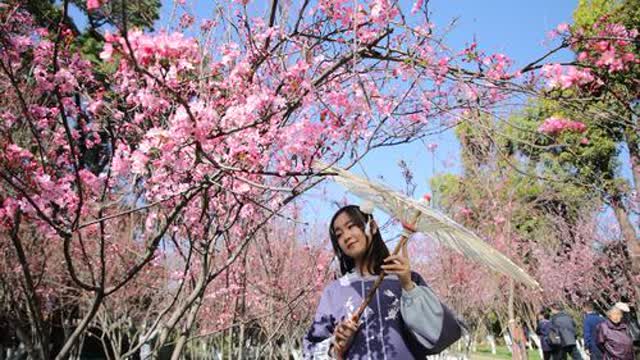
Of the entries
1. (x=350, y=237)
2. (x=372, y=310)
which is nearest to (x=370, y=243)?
(x=350, y=237)

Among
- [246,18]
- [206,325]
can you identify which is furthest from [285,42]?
[206,325]

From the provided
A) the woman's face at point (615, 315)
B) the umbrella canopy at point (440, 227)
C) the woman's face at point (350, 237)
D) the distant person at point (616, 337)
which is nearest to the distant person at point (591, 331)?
the distant person at point (616, 337)

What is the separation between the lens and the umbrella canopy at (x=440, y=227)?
187 centimetres

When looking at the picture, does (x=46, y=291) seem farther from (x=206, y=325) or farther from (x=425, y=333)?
(x=425, y=333)

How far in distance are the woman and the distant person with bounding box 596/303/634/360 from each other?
17.8 ft

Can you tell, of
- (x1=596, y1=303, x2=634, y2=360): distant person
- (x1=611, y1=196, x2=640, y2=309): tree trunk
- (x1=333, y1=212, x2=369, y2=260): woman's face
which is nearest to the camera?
(x1=333, y1=212, x2=369, y2=260): woman's face

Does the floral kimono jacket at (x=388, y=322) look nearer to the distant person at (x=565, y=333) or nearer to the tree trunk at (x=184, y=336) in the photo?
the tree trunk at (x=184, y=336)

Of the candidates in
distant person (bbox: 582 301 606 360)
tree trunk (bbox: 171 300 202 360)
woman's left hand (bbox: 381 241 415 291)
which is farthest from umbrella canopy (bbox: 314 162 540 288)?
distant person (bbox: 582 301 606 360)

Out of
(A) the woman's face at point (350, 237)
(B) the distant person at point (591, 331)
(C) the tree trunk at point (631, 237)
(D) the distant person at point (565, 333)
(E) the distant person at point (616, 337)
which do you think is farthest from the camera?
(C) the tree trunk at point (631, 237)

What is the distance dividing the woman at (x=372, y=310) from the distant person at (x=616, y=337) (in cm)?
542

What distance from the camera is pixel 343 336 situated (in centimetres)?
204

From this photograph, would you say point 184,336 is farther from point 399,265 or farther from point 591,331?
point 591,331

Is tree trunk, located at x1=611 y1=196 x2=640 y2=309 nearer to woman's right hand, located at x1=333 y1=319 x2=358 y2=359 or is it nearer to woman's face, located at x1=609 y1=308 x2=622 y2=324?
woman's face, located at x1=609 y1=308 x2=622 y2=324

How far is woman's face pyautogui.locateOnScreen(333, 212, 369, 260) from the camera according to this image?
2375mm
